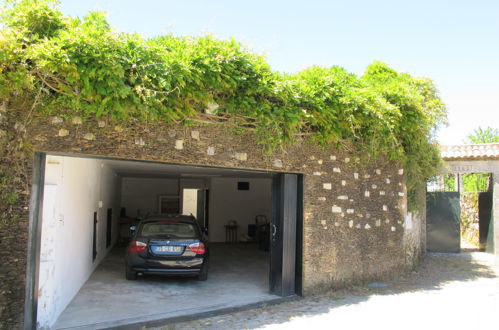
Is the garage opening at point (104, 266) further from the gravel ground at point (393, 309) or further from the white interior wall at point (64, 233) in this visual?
the gravel ground at point (393, 309)

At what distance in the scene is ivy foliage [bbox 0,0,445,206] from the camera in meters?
4.18

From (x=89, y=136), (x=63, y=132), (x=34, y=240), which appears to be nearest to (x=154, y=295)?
(x=34, y=240)

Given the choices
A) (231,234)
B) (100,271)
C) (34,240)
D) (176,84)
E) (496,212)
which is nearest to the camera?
(34,240)

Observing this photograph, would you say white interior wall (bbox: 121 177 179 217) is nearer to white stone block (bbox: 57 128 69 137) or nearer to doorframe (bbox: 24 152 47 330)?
doorframe (bbox: 24 152 47 330)

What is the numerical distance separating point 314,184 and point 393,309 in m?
2.35

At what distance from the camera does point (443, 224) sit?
12.0 meters

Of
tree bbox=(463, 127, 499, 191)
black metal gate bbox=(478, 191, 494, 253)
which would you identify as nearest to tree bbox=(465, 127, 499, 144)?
tree bbox=(463, 127, 499, 191)

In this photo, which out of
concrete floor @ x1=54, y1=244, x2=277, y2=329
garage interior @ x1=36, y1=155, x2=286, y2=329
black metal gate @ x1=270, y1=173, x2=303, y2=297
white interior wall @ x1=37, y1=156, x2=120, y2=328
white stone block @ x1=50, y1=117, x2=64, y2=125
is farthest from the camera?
black metal gate @ x1=270, y1=173, x2=303, y2=297

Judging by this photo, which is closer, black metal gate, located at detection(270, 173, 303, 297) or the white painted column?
black metal gate, located at detection(270, 173, 303, 297)

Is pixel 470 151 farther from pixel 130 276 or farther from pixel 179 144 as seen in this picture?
pixel 130 276

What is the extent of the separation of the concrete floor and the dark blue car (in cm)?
31

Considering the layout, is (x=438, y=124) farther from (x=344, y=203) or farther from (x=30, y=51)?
(x=30, y=51)

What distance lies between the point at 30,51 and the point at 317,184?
4751 millimetres

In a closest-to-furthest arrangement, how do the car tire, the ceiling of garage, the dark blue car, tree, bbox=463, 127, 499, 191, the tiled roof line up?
the dark blue car
the car tire
the ceiling of garage
the tiled roof
tree, bbox=463, 127, 499, 191
